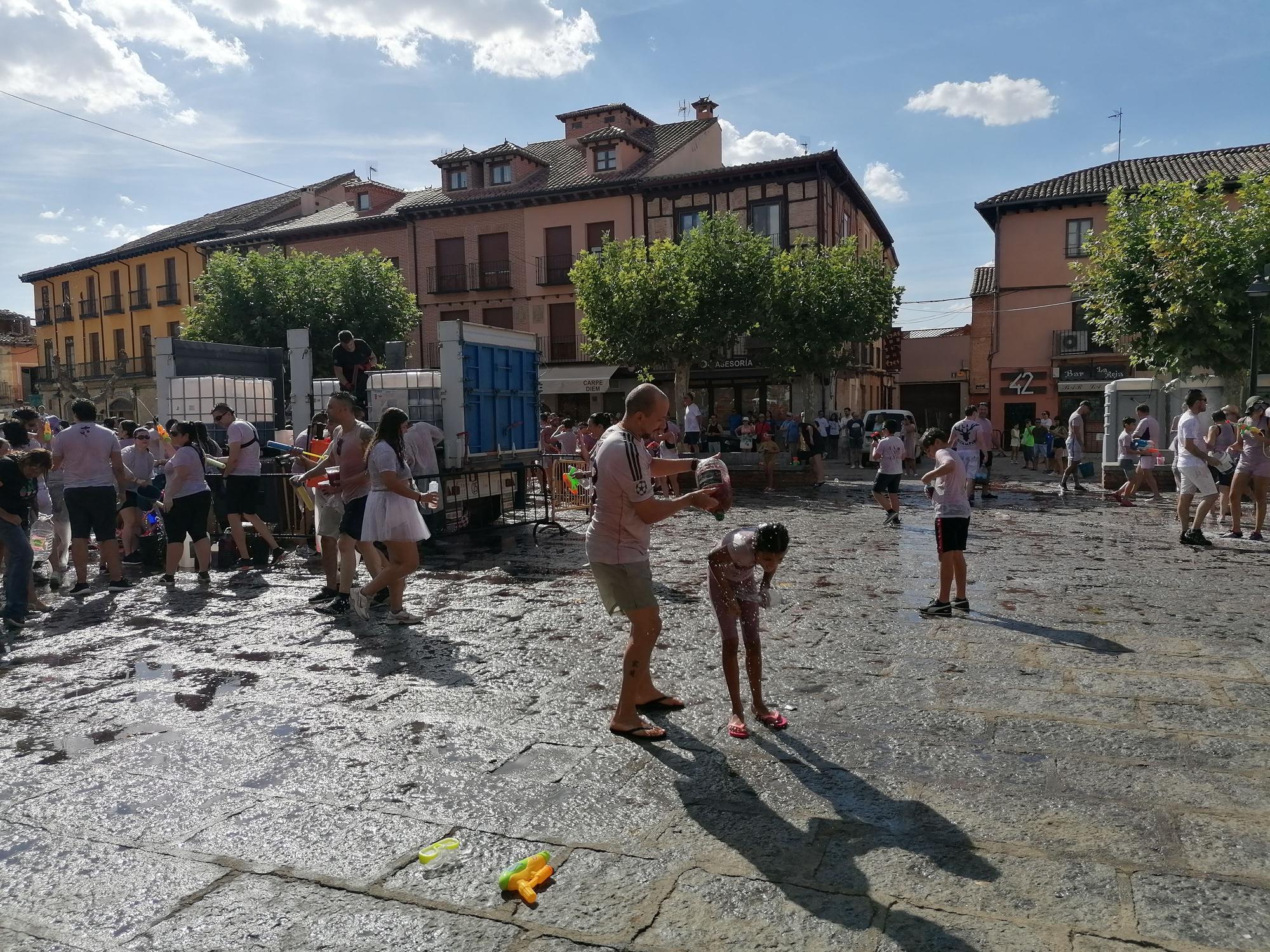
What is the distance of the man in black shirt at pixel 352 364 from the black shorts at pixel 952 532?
8120mm

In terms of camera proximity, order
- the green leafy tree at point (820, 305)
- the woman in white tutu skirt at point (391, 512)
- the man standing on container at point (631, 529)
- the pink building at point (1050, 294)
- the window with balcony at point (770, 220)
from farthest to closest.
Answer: the pink building at point (1050, 294), the window with balcony at point (770, 220), the green leafy tree at point (820, 305), the woman in white tutu skirt at point (391, 512), the man standing on container at point (631, 529)

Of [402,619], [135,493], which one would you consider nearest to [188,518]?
[135,493]

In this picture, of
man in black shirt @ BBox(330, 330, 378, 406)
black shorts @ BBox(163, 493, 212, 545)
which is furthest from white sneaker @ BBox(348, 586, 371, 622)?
man in black shirt @ BBox(330, 330, 378, 406)

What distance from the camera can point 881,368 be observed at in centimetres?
4109

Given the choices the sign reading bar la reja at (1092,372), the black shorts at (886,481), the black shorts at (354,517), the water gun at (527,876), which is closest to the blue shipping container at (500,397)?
the black shorts at (354,517)

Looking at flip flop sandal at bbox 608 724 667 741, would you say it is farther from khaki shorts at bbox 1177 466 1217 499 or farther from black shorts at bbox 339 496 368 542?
khaki shorts at bbox 1177 466 1217 499

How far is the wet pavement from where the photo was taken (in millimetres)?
3043

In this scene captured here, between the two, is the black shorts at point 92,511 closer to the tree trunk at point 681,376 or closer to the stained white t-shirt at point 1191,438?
the stained white t-shirt at point 1191,438

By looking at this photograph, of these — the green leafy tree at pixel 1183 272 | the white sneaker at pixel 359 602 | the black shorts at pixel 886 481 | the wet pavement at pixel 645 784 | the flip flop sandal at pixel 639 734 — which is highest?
the green leafy tree at pixel 1183 272

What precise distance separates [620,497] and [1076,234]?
109ft

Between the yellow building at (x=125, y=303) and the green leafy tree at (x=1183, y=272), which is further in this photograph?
the yellow building at (x=125, y=303)

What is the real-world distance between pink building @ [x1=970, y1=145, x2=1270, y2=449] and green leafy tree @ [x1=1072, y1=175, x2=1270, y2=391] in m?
13.6

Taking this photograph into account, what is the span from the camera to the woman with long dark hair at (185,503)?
29.6 feet

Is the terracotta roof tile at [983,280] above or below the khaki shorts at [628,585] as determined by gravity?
above
